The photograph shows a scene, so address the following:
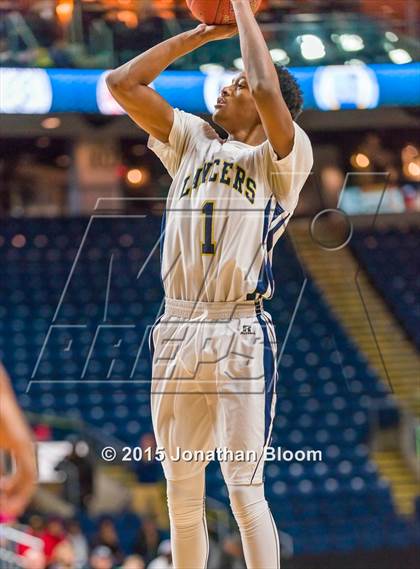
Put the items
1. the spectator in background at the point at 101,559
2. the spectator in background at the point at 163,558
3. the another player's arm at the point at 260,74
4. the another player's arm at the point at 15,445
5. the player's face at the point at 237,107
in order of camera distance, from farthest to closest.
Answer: the spectator in background at the point at 101,559 < the spectator in background at the point at 163,558 < the player's face at the point at 237,107 < the another player's arm at the point at 260,74 < the another player's arm at the point at 15,445

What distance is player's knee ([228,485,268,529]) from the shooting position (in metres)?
2.89

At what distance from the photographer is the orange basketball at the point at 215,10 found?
3053 millimetres

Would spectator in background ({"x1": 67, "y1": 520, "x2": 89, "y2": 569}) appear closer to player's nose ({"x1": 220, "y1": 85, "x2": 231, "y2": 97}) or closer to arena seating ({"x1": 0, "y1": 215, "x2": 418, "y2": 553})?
arena seating ({"x1": 0, "y1": 215, "x2": 418, "y2": 553})

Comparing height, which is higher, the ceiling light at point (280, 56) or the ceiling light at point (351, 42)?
the ceiling light at point (351, 42)

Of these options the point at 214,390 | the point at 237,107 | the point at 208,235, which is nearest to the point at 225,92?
the point at 237,107

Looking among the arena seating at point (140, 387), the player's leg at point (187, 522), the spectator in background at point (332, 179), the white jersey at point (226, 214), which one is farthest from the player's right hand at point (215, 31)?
the spectator in background at point (332, 179)

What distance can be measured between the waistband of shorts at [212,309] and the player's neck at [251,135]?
0.41 metres

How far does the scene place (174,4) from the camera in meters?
4.50

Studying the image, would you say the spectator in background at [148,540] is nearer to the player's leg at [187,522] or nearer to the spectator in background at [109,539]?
the spectator in background at [109,539]

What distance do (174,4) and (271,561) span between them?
2.34 meters

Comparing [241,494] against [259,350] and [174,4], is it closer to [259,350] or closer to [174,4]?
[259,350]

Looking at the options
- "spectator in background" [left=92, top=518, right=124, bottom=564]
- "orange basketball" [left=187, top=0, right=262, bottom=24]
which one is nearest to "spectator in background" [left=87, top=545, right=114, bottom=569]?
"spectator in background" [left=92, top=518, right=124, bottom=564]

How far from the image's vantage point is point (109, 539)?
5.58 m

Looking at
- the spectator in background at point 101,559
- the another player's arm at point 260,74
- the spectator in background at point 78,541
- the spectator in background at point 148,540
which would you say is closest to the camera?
the another player's arm at point 260,74
